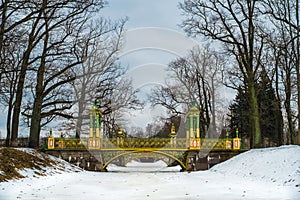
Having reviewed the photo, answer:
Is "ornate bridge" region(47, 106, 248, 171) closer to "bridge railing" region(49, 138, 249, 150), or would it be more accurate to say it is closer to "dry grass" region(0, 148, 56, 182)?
"bridge railing" region(49, 138, 249, 150)

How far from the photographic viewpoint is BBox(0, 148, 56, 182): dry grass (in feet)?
52.9

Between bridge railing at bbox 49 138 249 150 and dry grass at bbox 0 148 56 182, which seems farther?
bridge railing at bbox 49 138 249 150

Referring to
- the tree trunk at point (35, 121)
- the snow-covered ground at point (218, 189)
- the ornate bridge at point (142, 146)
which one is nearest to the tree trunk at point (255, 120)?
the ornate bridge at point (142, 146)

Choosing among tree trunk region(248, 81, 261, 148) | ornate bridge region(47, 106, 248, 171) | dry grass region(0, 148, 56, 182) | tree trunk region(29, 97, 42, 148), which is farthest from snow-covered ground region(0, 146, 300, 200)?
ornate bridge region(47, 106, 248, 171)

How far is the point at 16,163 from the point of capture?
60.3 feet

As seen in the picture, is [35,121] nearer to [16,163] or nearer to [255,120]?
[16,163]

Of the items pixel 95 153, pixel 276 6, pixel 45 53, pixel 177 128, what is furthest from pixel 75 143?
pixel 177 128

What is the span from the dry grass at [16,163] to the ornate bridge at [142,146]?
5.88 meters

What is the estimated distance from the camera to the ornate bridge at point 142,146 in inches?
1174

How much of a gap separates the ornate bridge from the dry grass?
5876 mm


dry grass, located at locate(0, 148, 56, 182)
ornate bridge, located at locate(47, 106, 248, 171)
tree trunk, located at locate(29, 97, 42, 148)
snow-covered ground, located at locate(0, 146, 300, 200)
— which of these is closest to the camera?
snow-covered ground, located at locate(0, 146, 300, 200)

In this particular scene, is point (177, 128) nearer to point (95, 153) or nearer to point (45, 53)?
point (95, 153)

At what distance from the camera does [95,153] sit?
2984 cm

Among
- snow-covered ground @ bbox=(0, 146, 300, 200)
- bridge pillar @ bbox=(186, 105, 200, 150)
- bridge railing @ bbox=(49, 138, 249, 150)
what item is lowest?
snow-covered ground @ bbox=(0, 146, 300, 200)
